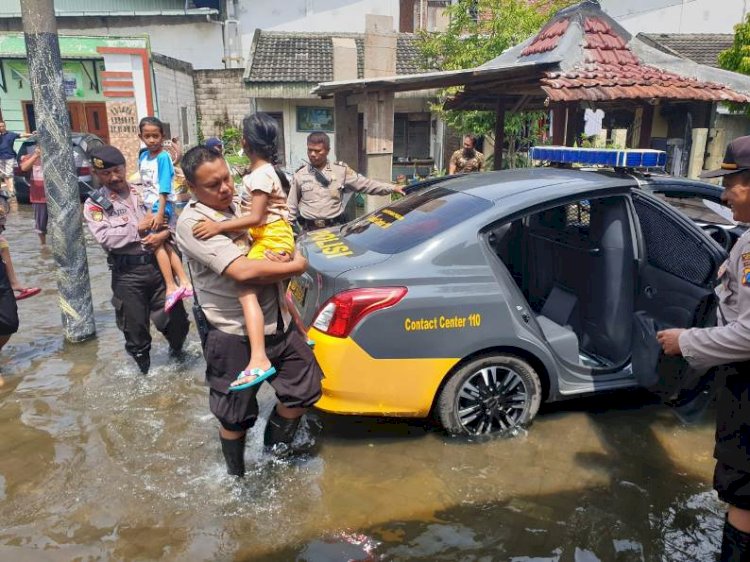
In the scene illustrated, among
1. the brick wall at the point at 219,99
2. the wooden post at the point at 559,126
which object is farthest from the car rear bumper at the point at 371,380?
the brick wall at the point at 219,99

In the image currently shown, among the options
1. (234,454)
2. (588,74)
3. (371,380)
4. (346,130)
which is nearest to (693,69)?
(588,74)

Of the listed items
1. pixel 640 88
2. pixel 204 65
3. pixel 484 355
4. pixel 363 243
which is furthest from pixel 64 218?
pixel 204 65

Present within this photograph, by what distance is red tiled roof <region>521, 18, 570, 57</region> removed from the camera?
7957 millimetres

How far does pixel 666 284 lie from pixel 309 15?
2284cm

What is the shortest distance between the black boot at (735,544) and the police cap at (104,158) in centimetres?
408

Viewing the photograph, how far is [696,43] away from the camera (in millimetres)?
20297

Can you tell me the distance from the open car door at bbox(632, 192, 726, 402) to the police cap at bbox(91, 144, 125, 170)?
347 cm

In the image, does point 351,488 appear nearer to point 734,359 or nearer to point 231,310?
point 231,310

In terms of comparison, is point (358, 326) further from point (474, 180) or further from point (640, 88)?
point (640, 88)

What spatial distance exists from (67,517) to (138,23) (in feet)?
73.5

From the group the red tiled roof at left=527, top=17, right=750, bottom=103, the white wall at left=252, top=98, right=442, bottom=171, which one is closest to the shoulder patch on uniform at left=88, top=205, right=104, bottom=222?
the red tiled roof at left=527, top=17, right=750, bottom=103

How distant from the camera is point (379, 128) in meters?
8.25

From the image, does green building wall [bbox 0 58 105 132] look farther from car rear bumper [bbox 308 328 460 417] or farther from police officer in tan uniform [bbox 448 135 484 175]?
car rear bumper [bbox 308 328 460 417]

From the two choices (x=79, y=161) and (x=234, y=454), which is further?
(x=79, y=161)
